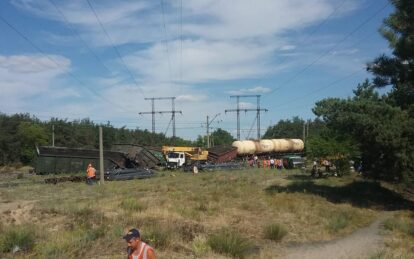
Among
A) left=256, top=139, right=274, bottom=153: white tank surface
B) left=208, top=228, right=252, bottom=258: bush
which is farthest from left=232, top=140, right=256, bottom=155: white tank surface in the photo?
left=208, top=228, right=252, bottom=258: bush

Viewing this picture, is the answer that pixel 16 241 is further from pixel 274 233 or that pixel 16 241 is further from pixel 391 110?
pixel 391 110

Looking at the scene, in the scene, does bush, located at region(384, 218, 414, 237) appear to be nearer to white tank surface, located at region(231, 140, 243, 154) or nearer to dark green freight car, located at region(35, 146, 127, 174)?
dark green freight car, located at region(35, 146, 127, 174)

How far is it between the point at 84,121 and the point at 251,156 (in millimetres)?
58844

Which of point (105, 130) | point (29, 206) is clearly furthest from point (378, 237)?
point (105, 130)

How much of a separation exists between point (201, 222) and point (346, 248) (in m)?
4.73

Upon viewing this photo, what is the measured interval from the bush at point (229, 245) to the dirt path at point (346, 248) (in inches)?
48.5

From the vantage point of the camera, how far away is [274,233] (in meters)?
14.8

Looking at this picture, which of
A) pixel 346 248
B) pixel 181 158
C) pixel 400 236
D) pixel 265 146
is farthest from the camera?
pixel 265 146

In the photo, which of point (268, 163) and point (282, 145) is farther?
point (282, 145)

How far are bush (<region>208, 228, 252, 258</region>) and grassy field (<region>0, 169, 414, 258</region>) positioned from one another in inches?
1.0

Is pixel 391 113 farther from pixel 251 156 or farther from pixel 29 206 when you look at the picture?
pixel 251 156

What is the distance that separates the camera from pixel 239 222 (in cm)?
1681

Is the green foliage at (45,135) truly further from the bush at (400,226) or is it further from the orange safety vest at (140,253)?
the orange safety vest at (140,253)

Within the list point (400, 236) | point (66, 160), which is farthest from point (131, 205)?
point (66, 160)
